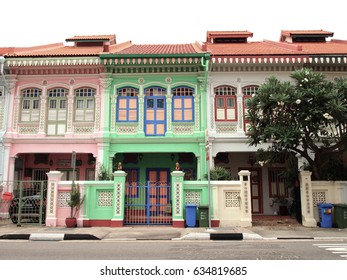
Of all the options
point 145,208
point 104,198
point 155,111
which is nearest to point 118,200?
point 104,198

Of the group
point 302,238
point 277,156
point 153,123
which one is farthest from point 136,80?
point 302,238

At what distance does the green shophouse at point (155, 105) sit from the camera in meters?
16.2

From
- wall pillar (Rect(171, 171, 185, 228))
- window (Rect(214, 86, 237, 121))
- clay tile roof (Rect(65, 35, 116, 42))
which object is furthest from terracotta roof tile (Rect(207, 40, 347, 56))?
wall pillar (Rect(171, 171, 185, 228))

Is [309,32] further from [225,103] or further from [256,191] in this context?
[256,191]

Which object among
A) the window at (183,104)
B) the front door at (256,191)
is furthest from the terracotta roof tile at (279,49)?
the front door at (256,191)

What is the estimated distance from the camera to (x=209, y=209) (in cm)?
1227

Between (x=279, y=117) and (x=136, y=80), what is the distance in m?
7.35

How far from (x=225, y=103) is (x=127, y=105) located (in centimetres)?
485

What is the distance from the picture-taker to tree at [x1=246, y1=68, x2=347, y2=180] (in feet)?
40.8

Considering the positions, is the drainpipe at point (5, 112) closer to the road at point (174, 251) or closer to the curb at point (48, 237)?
the curb at point (48, 237)

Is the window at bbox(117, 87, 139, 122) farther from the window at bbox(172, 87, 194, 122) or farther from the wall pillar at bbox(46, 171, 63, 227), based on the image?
the wall pillar at bbox(46, 171, 63, 227)

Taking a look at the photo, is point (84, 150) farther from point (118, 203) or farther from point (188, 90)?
point (188, 90)

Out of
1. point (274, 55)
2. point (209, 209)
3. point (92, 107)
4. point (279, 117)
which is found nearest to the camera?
point (209, 209)

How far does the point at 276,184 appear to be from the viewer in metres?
17.8
